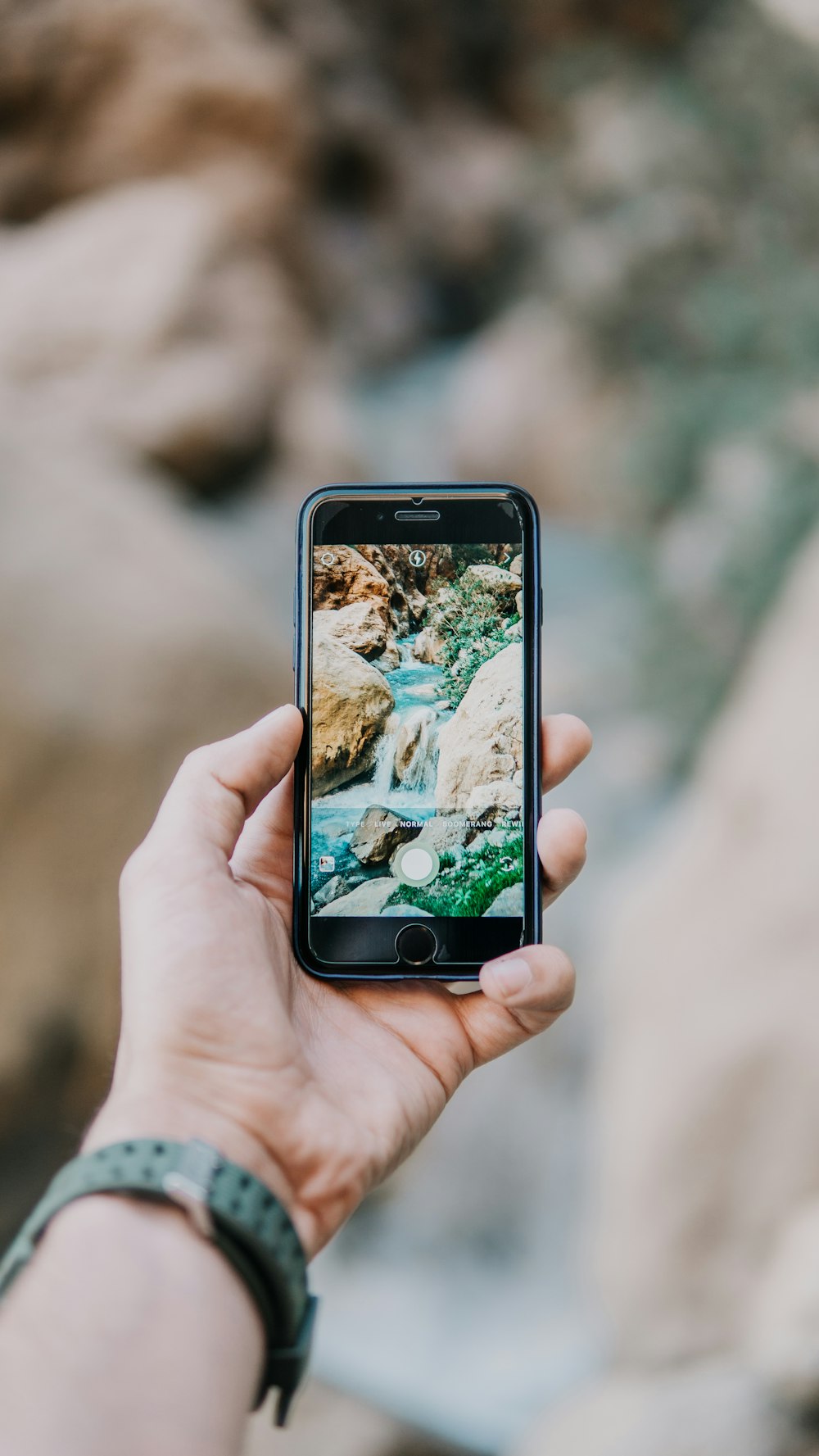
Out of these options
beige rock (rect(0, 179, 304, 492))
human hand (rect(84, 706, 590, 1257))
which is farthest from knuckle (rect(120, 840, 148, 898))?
beige rock (rect(0, 179, 304, 492))

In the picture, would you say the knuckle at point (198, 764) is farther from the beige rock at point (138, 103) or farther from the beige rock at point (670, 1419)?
the beige rock at point (138, 103)

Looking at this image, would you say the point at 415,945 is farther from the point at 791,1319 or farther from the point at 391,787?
the point at 791,1319

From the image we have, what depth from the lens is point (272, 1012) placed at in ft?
1.97

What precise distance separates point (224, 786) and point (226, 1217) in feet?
0.85

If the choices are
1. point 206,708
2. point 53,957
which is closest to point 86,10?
point 206,708

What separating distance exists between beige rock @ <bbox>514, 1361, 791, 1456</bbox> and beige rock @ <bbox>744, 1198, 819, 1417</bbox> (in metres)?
0.03

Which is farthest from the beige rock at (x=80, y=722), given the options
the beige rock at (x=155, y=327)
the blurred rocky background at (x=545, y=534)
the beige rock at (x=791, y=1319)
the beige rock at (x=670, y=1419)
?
the beige rock at (x=791, y=1319)

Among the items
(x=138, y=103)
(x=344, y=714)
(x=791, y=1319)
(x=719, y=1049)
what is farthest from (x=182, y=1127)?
(x=138, y=103)

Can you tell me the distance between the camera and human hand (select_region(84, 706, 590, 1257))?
0.57m

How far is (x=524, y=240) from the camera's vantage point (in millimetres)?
3582

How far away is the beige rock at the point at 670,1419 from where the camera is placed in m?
1.22

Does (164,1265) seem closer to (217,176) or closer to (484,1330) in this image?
(484,1330)

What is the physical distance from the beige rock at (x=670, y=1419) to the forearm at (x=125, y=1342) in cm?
100

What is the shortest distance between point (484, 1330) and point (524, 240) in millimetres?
3219
